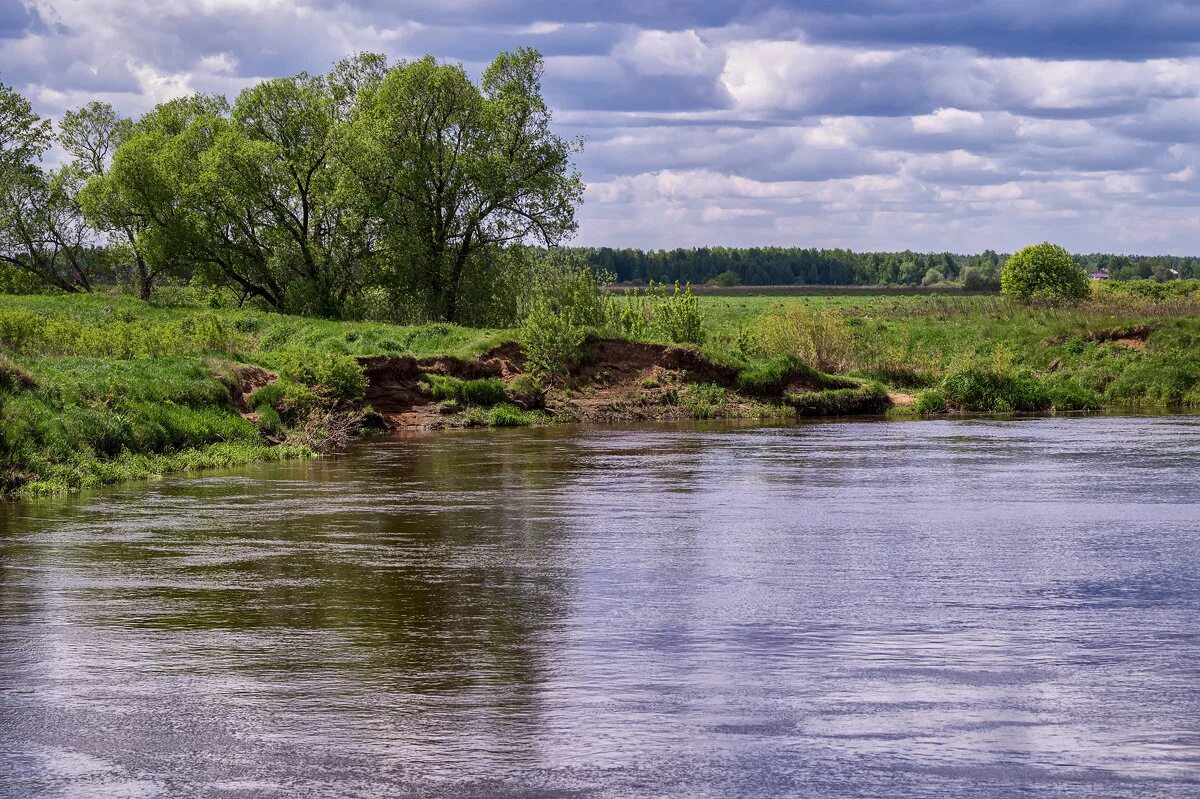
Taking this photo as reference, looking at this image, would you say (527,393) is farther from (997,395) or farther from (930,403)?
(997,395)

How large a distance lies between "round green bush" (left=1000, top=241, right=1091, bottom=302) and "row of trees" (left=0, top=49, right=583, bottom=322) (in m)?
41.5

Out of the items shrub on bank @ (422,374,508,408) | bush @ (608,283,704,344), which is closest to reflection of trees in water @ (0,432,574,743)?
shrub on bank @ (422,374,508,408)

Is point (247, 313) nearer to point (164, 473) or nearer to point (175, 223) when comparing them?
point (175, 223)

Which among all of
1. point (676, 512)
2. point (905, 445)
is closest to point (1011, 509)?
point (676, 512)

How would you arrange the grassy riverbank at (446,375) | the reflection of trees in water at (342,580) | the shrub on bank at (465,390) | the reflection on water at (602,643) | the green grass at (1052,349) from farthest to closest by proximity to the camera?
the green grass at (1052,349) → the shrub on bank at (465,390) → the grassy riverbank at (446,375) → the reflection of trees in water at (342,580) → the reflection on water at (602,643)

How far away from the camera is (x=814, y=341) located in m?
51.5

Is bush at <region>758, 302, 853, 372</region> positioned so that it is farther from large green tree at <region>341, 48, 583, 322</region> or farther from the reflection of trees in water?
the reflection of trees in water

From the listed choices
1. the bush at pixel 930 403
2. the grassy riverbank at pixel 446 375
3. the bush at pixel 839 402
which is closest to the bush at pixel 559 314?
the grassy riverbank at pixel 446 375

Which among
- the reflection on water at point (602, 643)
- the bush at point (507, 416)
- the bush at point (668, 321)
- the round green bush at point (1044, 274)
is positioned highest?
the round green bush at point (1044, 274)

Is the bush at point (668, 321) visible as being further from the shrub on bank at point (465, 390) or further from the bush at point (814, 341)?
the shrub on bank at point (465, 390)

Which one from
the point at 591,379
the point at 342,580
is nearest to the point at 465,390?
the point at 591,379

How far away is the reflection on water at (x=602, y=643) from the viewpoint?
9.09 meters

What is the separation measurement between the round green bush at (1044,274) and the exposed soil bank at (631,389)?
4143 centimetres

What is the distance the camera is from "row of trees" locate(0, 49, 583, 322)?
172 ft
